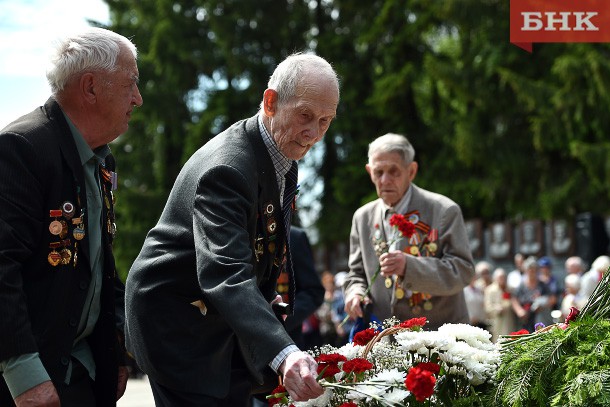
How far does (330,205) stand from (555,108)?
24.5ft

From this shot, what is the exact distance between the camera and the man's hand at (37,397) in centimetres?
308

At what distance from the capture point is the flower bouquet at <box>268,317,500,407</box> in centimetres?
313

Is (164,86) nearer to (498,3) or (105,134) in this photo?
(498,3)

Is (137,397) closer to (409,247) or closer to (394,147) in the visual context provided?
(409,247)

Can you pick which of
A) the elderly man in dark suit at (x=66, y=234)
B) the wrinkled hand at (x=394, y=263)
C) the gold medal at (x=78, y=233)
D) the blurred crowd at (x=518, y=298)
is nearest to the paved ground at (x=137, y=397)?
the blurred crowd at (x=518, y=298)

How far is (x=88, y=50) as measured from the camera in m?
3.52

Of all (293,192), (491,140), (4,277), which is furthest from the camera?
(491,140)

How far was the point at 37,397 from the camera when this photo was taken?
3.09 m

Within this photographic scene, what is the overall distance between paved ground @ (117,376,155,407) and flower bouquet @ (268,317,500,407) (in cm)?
754

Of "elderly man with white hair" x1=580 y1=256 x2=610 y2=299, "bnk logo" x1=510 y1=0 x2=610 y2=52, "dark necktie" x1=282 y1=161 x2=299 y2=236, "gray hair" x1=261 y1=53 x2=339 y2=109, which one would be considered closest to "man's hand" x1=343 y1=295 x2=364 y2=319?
"bnk logo" x1=510 y1=0 x2=610 y2=52

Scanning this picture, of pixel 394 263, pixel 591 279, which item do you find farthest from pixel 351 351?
pixel 591 279

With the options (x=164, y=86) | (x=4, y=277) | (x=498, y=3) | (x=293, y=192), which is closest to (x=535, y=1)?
(x=293, y=192)

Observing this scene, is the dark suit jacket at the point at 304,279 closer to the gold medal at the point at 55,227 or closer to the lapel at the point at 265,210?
the lapel at the point at 265,210

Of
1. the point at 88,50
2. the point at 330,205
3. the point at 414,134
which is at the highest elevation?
the point at 88,50
